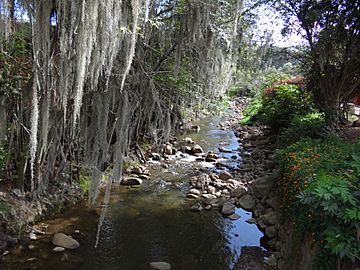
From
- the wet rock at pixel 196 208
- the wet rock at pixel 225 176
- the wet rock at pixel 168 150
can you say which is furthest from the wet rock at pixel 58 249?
the wet rock at pixel 168 150

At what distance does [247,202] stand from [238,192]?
489 millimetres

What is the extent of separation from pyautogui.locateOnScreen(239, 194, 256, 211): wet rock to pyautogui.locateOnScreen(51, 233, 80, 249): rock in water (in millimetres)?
3421

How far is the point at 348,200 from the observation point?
3.02 metres

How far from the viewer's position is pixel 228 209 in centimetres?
652

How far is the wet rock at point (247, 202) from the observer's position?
6703mm

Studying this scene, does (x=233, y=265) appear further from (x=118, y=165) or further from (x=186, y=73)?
(x=186, y=73)

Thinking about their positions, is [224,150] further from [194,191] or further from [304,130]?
[194,191]

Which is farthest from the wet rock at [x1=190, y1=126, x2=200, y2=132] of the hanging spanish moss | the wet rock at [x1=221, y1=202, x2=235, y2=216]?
the wet rock at [x1=221, y1=202, x2=235, y2=216]

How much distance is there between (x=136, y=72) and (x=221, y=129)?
11036 millimetres

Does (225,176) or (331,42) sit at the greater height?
(331,42)

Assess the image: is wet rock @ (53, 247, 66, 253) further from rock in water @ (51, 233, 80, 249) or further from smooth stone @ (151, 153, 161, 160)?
smooth stone @ (151, 153, 161, 160)

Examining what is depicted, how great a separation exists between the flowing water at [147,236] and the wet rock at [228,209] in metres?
0.12

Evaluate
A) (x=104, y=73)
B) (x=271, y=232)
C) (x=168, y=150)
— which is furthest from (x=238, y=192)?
(x=104, y=73)

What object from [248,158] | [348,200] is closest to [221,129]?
[248,158]
